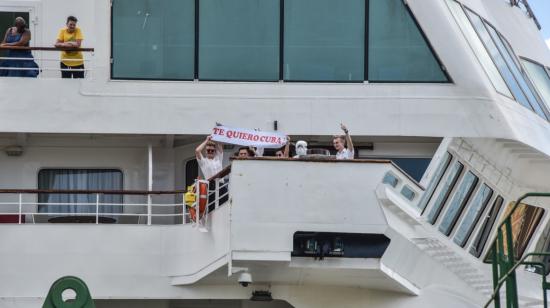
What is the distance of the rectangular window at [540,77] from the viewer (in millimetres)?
23578

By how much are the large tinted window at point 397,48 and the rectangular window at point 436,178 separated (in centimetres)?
109

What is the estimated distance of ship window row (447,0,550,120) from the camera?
67.2 feet

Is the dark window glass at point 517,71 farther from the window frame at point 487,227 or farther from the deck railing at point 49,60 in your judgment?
the deck railing at point 49,60

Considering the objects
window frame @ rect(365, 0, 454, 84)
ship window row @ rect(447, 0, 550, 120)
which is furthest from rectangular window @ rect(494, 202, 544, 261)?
window frame @ rect(365, 0, 454, 84)

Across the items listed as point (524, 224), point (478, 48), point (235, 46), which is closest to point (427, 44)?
point (478, 48)

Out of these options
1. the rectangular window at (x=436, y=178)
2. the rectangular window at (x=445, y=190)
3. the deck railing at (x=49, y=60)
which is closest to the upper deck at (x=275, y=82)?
the deck railing at (x=49, y=60)

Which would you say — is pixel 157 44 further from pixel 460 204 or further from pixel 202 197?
pixel 460 204

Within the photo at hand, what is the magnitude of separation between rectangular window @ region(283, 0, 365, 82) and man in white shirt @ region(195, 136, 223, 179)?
62.5 inches

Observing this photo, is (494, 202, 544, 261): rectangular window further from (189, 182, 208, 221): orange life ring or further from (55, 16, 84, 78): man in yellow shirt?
(55, 16, 84, 78): man in yellow shirt

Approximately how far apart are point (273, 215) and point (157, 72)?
3326mm

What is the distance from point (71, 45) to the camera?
19.9 meters

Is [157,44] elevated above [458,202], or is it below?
above

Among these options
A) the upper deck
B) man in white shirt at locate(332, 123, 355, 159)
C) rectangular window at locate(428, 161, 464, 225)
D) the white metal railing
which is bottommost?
the white metal railing

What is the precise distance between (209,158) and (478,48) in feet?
13.9
